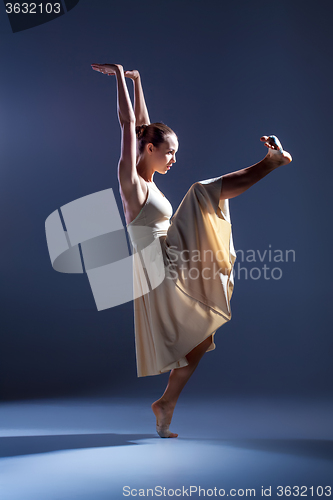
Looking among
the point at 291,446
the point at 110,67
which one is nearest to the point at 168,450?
the point at 291,446

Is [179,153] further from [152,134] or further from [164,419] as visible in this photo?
[164,419]

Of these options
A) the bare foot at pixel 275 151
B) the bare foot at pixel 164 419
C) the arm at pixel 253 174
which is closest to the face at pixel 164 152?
the arm at pixel 253 174

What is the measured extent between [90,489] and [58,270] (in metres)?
2.38

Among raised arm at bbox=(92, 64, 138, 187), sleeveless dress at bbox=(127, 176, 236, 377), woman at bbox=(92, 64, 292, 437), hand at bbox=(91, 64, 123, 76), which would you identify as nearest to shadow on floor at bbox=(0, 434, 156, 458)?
woman at bbox=(92, 64, 292, 437)

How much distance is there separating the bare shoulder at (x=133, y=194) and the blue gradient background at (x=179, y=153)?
152cm

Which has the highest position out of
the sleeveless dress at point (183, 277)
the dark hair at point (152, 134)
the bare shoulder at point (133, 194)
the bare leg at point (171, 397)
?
the dark hair at point (152, 134)

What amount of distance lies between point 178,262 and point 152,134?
563 millimetres

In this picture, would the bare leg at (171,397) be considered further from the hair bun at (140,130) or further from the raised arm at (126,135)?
the hair bun at (140,130)

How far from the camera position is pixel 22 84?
3.94 metres

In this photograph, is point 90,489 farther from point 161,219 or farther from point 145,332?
point 161,219

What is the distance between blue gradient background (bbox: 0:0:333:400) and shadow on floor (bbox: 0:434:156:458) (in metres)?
1.16

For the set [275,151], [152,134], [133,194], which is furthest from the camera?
[152,134]

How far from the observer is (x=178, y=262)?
2.19 meters

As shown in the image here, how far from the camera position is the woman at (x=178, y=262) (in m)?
2.14
